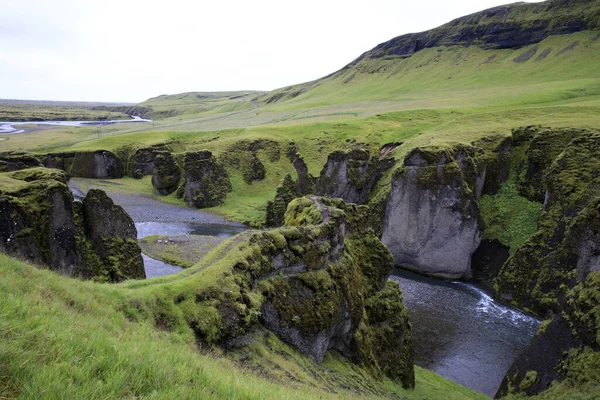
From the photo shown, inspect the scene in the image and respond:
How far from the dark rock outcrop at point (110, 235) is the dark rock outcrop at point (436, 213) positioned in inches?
1308

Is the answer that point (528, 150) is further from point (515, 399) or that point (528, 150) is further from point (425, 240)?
point (515, 399)

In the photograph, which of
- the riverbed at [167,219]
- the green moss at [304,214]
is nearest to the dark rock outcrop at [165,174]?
the riverbed at [167,219]

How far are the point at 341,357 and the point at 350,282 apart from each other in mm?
4232

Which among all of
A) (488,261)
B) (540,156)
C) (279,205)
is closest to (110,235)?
(279,205)

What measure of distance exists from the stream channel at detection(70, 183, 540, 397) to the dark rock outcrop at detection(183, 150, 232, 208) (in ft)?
109

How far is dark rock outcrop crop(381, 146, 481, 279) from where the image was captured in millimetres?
49375

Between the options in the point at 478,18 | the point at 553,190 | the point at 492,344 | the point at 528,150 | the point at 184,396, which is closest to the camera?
the point at 184,396

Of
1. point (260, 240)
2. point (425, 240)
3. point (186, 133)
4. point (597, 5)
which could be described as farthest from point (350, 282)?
point (597, 5)

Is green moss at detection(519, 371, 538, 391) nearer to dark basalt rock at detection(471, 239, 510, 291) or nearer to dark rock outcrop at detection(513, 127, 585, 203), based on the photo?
dark basalt rock at detection(471, 239, 510, 291)

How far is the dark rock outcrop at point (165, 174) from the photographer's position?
88.9m

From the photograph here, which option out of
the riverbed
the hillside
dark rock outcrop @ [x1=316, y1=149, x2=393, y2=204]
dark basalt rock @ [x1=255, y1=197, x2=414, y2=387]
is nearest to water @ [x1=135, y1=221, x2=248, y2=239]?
the riverbed

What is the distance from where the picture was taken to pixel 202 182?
80812mm

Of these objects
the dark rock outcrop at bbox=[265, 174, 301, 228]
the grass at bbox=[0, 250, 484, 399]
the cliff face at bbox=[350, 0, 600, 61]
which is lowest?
the dark rock outcrop at bbox=[265, 174, 301, 228]

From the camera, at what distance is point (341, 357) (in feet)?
72.9
